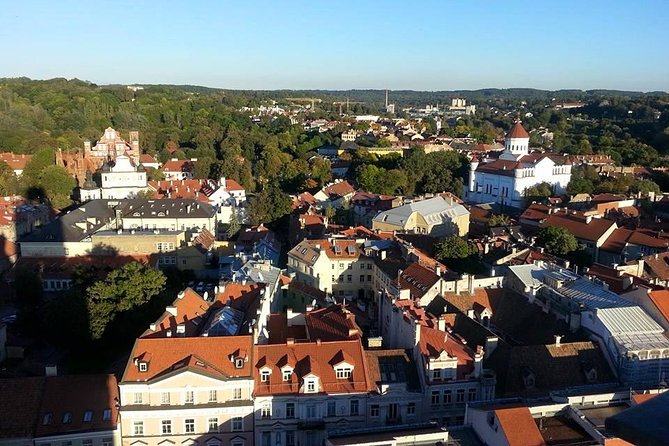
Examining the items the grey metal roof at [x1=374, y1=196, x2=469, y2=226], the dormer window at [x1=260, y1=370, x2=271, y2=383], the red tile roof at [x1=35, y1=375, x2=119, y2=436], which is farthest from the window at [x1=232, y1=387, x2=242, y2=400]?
the grey metal roof at [x1=374, y1=196, x2=469, y2=226]

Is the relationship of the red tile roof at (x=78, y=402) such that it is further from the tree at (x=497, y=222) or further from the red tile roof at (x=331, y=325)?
the tree at (x=497, y=222)

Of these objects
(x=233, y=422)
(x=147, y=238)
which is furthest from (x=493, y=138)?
(x=233, y=422)

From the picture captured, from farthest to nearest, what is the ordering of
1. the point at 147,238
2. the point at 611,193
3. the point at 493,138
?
1. the point at 493,138
2. the point at 611,193
3. the point at 147,238

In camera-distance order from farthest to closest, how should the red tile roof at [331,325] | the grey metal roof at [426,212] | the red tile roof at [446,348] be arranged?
the grey metal roof at [426,212], the red tile roof at [331,325], the red tile roof at [446,348]

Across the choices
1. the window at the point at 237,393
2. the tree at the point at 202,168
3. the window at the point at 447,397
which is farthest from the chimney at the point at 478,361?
the tree at the point at 202,168

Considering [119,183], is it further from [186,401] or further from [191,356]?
[186,401]

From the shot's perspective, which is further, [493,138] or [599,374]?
[493,138]

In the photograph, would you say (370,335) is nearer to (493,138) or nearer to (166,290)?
(166,290)
